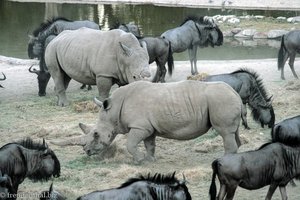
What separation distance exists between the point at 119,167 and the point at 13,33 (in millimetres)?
15897

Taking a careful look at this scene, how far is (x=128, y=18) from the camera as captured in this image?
2634cm

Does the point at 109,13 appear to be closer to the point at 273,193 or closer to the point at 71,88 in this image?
the point at 71,88

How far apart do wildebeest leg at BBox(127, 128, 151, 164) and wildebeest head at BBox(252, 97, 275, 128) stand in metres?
2.35

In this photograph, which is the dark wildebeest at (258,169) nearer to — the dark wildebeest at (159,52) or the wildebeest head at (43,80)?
the dark wildebeest at (159,52)

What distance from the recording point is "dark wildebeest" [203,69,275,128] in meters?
10.8

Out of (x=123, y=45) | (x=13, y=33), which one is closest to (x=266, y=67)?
(x=123, y=45)

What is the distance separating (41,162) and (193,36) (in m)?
9.02

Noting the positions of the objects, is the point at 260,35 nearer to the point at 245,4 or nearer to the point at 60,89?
the point at 245,4

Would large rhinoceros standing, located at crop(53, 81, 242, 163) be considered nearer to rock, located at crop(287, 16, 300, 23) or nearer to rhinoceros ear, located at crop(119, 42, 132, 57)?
rhinoceros ear, located at crop(119, 42, 132, 57)

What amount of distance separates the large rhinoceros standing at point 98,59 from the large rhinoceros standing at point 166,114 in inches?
83.2

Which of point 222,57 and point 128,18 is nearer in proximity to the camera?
point 222,57

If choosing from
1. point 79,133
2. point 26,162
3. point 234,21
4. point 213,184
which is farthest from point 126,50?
point 234,21

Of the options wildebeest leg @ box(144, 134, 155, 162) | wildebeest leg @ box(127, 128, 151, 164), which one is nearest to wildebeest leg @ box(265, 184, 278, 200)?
wildebeest leg @ box(127, 128, 151, 164)

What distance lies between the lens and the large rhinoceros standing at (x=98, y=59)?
11438 mm
